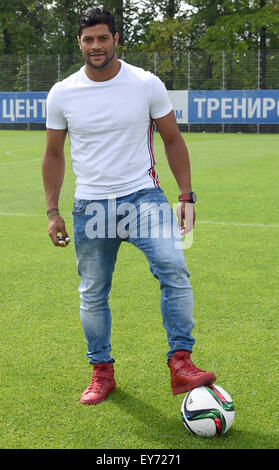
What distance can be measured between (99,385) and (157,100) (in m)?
1.66

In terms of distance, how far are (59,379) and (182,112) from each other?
94.7 ft

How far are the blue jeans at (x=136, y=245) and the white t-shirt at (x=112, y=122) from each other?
0.32 ft

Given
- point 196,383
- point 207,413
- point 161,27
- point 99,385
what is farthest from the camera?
point 161,27

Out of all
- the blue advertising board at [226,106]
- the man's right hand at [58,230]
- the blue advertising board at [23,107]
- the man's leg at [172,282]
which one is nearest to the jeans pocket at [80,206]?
the man's right hand at [58,230]

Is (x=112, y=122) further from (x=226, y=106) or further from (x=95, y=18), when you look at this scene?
(x=226, y=106)

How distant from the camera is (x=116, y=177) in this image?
3.57 metres

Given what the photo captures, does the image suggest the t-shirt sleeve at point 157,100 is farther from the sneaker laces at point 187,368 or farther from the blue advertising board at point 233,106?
the blue advertising board at point 233,106

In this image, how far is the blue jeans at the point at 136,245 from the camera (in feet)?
11.3

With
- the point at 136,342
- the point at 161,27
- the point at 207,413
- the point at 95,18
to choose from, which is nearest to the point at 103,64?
the point at 95,18

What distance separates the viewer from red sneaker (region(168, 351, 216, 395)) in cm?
340

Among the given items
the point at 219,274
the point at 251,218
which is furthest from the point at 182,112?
the point at 219,274

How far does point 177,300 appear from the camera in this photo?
11.3ft
